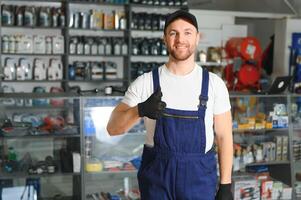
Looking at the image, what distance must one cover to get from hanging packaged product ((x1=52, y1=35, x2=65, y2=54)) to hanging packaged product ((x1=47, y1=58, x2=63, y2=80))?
181mm

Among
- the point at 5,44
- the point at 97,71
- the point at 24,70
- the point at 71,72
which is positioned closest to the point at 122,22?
the point at 97,71

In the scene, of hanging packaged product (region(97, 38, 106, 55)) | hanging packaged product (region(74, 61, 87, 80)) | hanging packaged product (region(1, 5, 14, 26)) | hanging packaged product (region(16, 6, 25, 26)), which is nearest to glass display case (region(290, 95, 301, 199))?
hanging packaged product (region(97, 38, 106, 55))

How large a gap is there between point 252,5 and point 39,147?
5.82 metres

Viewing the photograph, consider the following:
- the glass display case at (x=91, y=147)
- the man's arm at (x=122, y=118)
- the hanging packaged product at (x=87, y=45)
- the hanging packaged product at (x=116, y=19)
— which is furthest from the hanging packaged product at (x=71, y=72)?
the man's arm at (x=122, y=118)

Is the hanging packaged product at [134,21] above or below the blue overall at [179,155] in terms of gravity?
A: above

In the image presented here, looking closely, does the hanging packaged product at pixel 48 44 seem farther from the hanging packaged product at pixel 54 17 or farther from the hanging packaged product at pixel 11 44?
the hanging packaged product at pixel 11 44

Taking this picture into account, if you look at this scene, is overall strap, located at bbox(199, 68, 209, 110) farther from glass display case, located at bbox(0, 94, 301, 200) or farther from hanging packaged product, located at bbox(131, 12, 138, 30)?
hanging packaged product, located at bbox(131, 12, 138, 30)

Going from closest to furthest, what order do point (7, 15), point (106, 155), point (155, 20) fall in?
1. point (106, 155)
2. point (7, 15)
3. point (155, 20)

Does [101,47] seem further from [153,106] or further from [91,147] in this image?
[153,106]

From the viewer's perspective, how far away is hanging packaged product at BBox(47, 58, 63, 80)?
22.3 ft

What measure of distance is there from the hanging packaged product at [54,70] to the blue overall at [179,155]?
5.09m

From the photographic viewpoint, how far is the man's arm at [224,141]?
206 cm

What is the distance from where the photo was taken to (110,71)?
7172mm


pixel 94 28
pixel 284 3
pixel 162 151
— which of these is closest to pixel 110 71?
pixel 94 28
